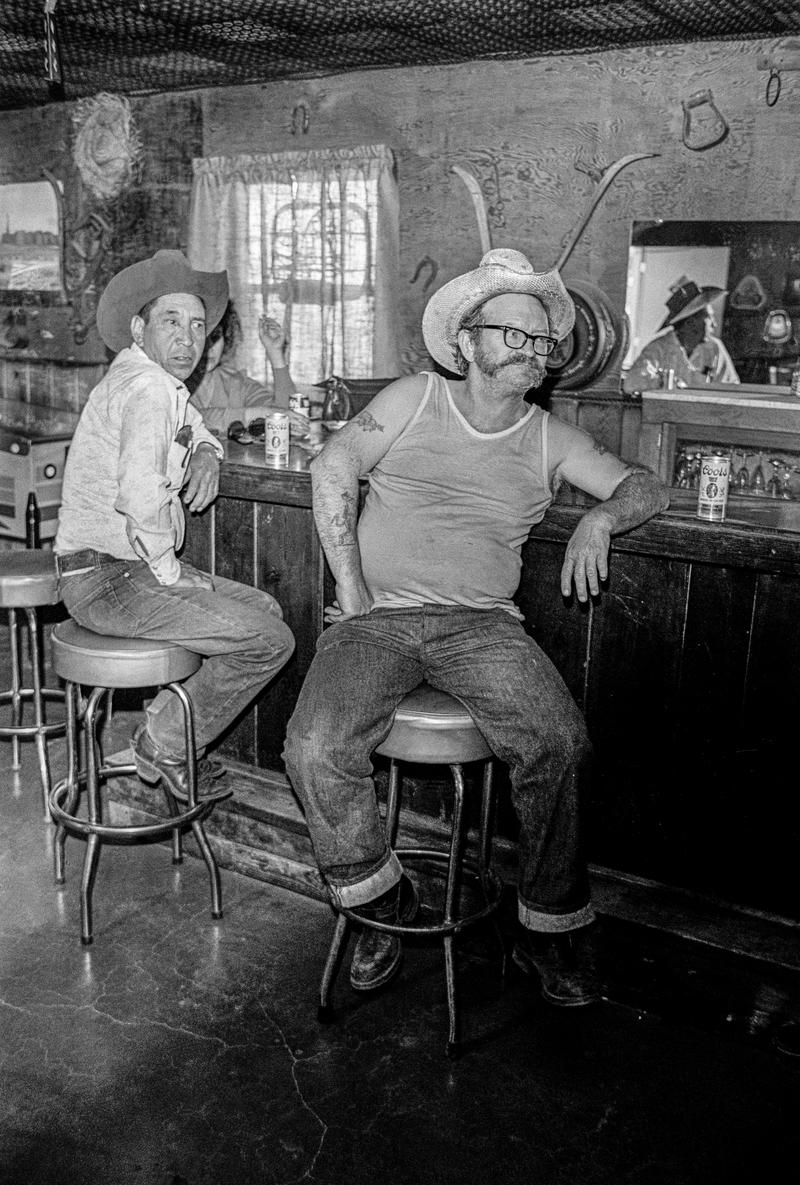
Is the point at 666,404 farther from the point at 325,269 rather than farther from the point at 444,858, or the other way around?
the point at 444,858

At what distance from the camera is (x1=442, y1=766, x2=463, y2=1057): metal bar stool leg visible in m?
2.61

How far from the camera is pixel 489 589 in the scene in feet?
9.69

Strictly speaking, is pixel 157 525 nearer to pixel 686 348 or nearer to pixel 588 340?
pixel 588 340

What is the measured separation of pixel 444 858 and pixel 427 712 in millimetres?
600

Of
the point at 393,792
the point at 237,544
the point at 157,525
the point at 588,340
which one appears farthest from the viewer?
the point at 588,340

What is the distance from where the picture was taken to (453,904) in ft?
8.80

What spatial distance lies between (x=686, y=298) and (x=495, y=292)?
2824mm

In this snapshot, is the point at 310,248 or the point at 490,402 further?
the point at 310,248

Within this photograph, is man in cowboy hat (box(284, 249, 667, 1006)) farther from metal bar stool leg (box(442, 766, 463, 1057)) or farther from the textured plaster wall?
the textured plaster wall

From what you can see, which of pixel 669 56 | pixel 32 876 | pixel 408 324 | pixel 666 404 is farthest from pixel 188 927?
pixel 669 56

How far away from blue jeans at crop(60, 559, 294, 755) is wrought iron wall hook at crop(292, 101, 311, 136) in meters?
4.07

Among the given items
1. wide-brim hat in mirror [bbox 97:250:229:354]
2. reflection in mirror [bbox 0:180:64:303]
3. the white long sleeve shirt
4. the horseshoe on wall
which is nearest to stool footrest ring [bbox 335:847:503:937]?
the white long sleeve shirt

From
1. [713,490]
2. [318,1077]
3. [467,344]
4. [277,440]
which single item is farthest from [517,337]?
[318,1077]

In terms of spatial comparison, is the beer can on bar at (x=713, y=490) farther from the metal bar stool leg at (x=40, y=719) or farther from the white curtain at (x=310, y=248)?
the white curtain at (x=310, y=248)
